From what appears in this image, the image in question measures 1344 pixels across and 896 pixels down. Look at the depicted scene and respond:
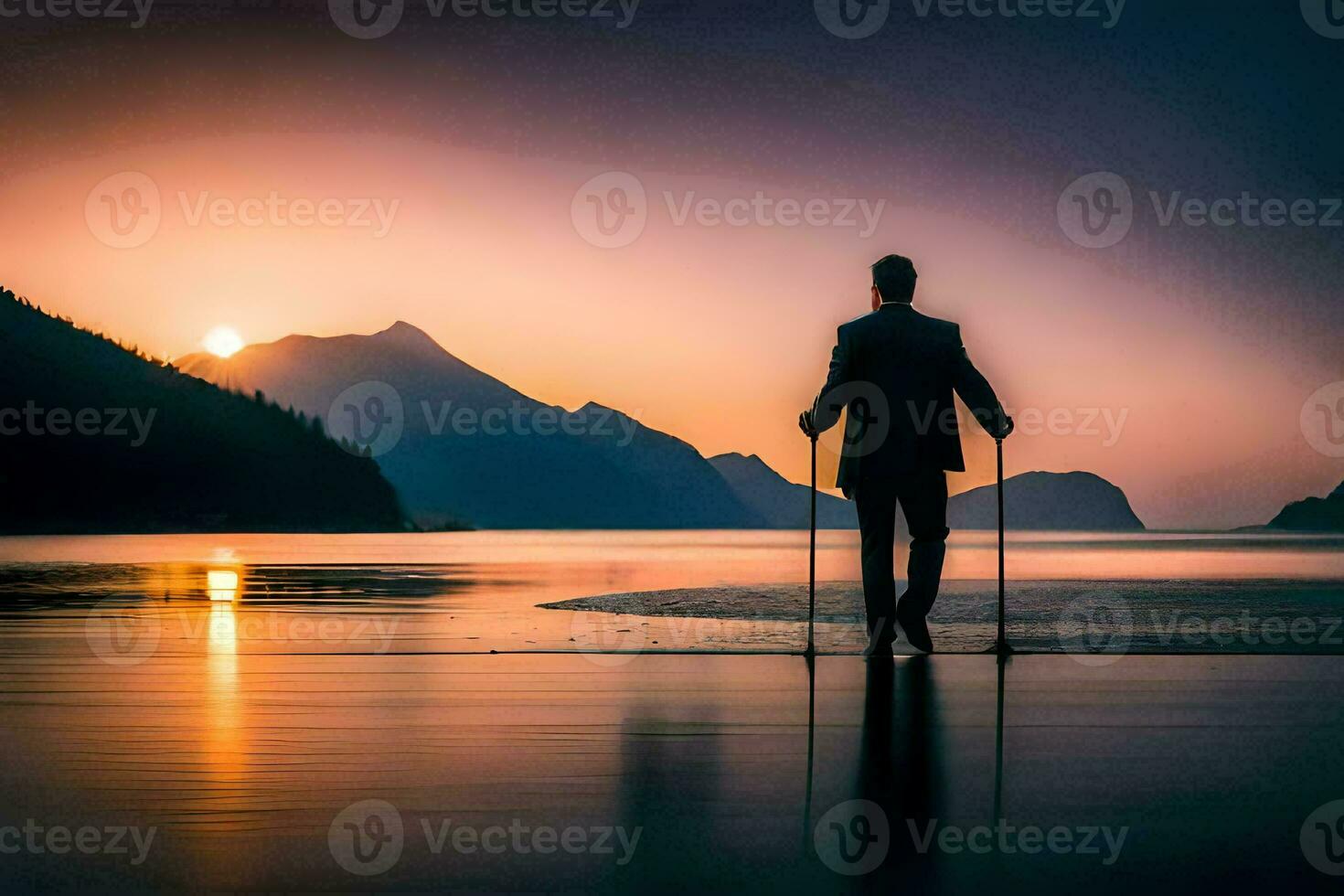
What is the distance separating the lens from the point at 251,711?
3.82 metres

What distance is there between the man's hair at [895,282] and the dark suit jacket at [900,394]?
8 centimetres

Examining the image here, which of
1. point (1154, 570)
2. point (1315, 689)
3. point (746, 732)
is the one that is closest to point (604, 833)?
point (746, 732)

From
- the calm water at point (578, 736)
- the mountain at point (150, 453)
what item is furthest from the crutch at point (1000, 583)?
the mountain at point (150, 453)

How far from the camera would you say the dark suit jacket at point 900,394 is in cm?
567

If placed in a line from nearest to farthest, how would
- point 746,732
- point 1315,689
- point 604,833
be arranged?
point 604,833 → point 746,732 → point 1315,689

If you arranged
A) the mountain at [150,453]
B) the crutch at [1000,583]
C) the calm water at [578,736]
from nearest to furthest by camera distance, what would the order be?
the calm water at [578,736] → the crutch at [1000,583] → the mountain at [150,453]

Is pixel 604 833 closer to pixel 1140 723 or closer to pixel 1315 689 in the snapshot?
pixel 1140 723

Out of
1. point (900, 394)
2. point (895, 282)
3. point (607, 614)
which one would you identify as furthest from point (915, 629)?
point (607, 614)

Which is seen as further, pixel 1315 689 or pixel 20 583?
pixel 20 583

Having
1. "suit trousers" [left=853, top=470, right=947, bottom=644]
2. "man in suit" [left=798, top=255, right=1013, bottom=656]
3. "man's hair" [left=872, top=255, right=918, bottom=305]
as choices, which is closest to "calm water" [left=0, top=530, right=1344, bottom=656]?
"suit trousers" [left=853, top=470, right=947, bottom=644]

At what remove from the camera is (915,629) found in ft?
18.3

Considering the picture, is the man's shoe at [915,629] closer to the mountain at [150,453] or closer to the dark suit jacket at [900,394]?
the dark suit jacket at [900,394]

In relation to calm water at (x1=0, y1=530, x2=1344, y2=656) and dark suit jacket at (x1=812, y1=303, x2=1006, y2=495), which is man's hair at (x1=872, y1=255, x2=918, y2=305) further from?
calm water at (x1=0, y1=530, x2=1344, y2=656)

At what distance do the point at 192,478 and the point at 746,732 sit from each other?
117 m
